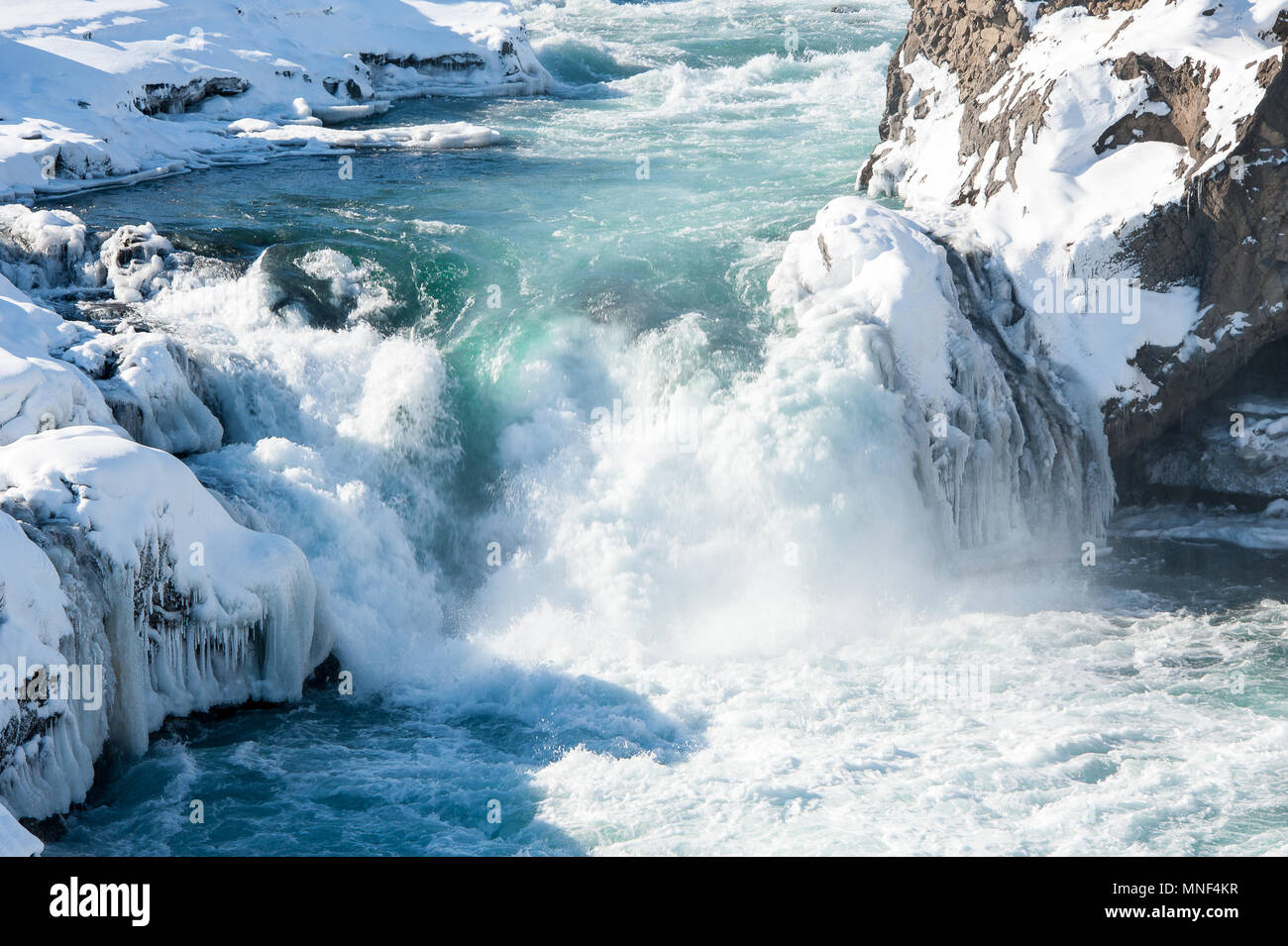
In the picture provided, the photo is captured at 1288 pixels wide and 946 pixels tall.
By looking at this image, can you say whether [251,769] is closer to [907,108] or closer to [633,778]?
[633,778]

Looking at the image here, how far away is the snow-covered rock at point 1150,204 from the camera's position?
13.5 m

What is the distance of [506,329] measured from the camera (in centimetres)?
1480

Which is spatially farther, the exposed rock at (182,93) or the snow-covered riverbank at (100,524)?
the exposed rock at (182,93)

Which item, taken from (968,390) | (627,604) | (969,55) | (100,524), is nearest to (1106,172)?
(968,390)

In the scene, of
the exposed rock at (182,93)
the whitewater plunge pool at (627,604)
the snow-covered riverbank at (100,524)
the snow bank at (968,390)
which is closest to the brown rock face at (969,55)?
the snow bank at (968,390)

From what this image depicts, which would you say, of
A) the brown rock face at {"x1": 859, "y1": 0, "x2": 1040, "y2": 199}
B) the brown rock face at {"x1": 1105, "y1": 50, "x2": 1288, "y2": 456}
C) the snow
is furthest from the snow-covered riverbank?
the brown rock face at {"x1": 859, "y1": 0, "x2": 1040, "y2": 199}

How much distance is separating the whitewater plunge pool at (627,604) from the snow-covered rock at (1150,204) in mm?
2199

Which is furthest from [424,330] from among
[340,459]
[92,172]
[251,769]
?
[92,172]

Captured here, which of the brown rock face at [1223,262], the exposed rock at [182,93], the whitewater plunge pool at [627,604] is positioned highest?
the exposed rock at [182,93]

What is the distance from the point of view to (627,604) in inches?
500

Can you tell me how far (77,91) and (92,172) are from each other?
9.73 ft

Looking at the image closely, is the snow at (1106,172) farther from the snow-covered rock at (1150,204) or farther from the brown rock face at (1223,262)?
the brown rock face at (1223,262)

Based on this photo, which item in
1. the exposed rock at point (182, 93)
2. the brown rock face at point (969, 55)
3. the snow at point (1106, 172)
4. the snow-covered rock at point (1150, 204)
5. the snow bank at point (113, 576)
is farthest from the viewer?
the exposed rock at point (182, 93)

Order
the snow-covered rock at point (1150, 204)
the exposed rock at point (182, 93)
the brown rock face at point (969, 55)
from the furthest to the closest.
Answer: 1. the exposed rock at point (182, 93)
2. the brown rock face at point (969, 55)
3. the snow-covered rock at point (1150, 204)
